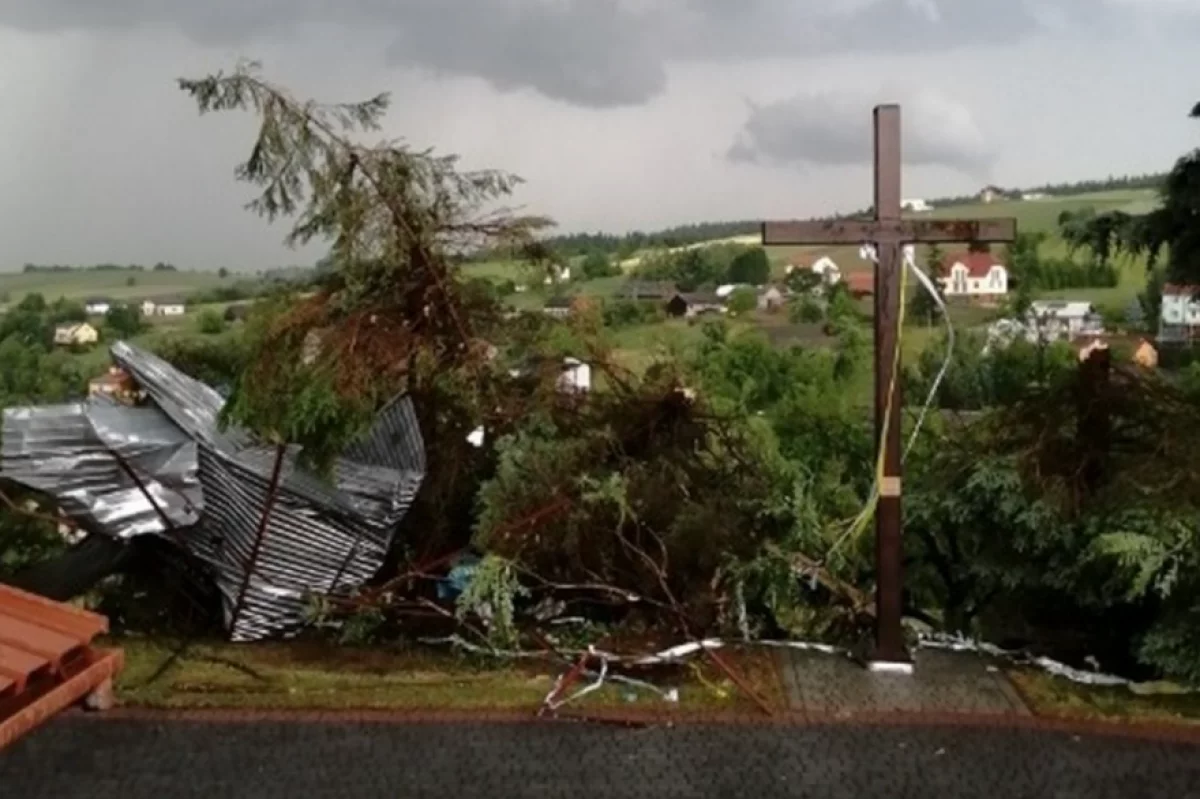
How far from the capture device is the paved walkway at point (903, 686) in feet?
20.7

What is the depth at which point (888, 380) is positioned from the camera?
674 centimetres

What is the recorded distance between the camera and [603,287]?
27.3ft

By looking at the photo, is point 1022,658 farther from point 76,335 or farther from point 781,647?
point 76,335

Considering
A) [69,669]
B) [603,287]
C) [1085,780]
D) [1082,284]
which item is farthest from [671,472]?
[69,669]

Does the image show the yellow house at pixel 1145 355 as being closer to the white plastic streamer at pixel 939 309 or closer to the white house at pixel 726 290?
the white plastic streamer at pixel 939 309

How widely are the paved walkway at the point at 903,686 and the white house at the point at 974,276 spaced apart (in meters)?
1.67

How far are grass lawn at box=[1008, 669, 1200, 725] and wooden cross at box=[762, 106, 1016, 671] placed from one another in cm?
58

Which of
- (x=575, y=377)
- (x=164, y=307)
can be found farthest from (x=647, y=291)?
(x=164, y=307)

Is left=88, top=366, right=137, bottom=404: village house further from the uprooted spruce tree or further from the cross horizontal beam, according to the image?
the cross horizontal beam

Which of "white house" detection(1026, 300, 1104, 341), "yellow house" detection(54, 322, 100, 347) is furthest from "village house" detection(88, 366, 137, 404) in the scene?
"white house" detection(1026, 300, 1104, 341)

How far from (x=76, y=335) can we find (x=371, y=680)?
312cm

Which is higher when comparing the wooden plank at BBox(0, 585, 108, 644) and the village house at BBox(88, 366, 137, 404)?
the village house at BBox(88, 366, 137, 404)

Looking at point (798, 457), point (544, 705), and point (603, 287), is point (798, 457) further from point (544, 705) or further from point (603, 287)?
point (544, 705)

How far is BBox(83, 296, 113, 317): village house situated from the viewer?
896cm
